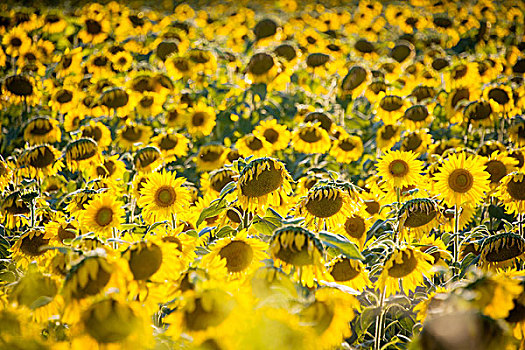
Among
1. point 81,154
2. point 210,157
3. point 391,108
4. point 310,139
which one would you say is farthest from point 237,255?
point 391,108

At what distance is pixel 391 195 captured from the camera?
238 centimetres

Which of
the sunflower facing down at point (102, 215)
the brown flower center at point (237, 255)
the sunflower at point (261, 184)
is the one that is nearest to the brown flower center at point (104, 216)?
the sunflower facing down at point (102, 215)

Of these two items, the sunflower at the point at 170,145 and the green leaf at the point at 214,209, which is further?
the sunflower at the point at 170,145

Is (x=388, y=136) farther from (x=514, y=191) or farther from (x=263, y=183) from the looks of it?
(x=263, y=183)

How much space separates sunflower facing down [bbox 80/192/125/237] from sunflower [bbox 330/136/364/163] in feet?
5.55

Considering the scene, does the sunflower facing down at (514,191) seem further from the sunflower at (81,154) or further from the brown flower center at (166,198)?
the sunflower at (81,154)

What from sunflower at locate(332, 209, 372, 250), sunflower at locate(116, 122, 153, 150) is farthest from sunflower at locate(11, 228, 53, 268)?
sunflower at locate(116, 122, 153, 150)

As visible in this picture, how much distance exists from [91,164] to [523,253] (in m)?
2.06

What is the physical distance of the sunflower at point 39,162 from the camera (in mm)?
2512

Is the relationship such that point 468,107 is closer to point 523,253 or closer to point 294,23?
point 523,253

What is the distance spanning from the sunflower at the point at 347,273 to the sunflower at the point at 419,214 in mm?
267

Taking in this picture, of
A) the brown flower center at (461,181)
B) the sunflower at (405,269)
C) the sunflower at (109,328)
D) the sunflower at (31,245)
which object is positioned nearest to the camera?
the sunflower at (109,328)

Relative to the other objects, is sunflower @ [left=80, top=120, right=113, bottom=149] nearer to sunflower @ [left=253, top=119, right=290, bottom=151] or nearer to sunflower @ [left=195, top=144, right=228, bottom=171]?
sunflower @ [left=195, top=144, right=228, bottom=171]

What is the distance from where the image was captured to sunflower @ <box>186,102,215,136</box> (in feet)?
11.7
